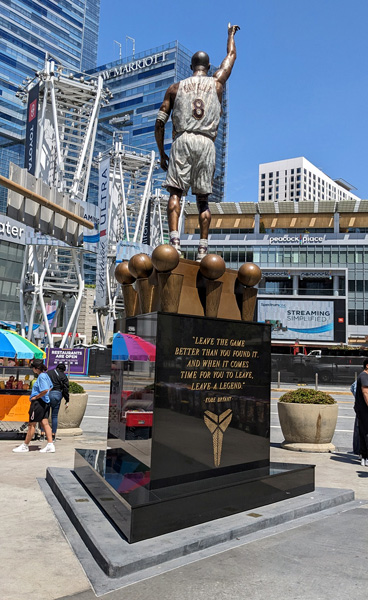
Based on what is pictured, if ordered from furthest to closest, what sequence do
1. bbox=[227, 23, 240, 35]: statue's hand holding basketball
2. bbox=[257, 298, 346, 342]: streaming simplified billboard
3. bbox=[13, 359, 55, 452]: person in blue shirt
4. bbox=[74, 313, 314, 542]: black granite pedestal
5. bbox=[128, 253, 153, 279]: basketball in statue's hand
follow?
bbox=[257, 298, 346, 342]: streaming simplified billboard → bbox=[13, 359, 55, 452]: person in blue shirt → bbox=[227, 23, 240, 35]: statue's hand holding basketball → bbox=[128, 253, 153, 279]: basketball in statue's hand → bbox=[74, 313, 314, 542]: black granite pedestal

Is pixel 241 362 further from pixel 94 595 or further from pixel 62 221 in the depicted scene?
pixel 62 221

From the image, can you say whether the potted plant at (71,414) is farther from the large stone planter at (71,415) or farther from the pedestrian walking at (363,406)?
Result: the pedestrian walking at (363,406)

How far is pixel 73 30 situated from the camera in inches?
6427

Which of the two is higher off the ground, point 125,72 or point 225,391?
point 125,72

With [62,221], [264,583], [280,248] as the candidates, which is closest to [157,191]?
[280,248]

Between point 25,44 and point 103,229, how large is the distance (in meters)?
117

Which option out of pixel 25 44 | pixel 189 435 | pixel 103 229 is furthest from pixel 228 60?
pixel 25 44

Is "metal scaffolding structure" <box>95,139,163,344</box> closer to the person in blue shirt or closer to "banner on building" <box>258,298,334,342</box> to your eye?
"banner on building" <box>258,298,334,342</box>

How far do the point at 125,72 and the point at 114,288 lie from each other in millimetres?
127646

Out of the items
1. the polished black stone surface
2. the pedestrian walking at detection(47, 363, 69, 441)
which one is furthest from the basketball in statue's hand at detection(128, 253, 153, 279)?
the pedestrian walking at detection(47, 363, 69, 441)

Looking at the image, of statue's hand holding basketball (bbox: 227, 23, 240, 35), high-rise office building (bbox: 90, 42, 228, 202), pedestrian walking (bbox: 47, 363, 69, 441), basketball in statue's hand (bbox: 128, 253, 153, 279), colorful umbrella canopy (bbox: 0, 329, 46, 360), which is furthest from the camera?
high-rise office building (bbox: 90, 42, 228, 202)

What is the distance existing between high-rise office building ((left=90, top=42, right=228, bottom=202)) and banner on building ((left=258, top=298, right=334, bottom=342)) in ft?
304

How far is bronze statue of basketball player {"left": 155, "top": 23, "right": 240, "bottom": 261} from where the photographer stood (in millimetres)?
7430

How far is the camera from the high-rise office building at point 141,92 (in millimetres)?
150375
